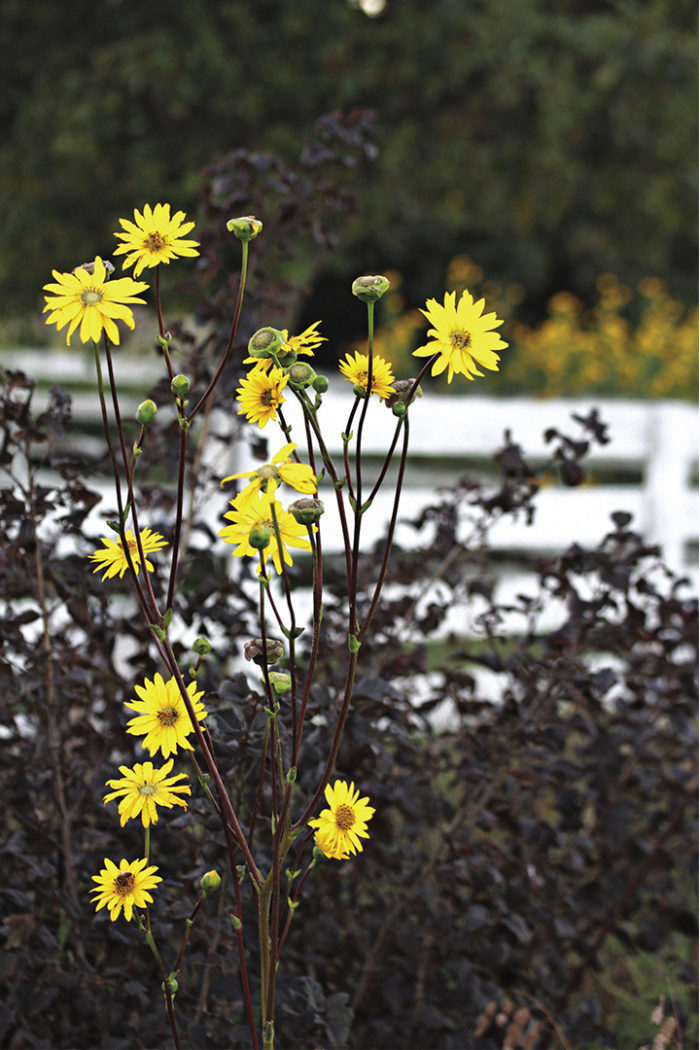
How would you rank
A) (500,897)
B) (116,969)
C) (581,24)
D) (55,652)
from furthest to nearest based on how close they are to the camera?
(581,24), (500,897), (55,652), (116,969)

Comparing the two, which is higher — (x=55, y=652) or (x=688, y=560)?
(x=688, y=560)

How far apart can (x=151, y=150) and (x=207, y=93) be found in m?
0.40

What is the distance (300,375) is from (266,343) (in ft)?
0.14

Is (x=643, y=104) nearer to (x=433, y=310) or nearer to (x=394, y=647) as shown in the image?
(x=394, y=647)

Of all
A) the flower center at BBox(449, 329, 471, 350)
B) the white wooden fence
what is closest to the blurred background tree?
the white wooden fence

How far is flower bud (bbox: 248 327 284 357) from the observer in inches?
34.3

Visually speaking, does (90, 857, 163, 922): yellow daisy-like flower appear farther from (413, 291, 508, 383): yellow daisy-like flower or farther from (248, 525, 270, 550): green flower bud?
(413, 291, 508, 383): yellow daisy-like flower

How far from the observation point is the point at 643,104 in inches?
224

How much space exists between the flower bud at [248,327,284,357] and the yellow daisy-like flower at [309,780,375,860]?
1.20 ft

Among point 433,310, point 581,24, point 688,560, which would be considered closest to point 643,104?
point 581,24

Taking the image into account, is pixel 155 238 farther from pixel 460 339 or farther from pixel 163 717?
pixel 163 717

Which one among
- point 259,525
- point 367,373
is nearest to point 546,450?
point 367,373

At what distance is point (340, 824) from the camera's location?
0.95 meters

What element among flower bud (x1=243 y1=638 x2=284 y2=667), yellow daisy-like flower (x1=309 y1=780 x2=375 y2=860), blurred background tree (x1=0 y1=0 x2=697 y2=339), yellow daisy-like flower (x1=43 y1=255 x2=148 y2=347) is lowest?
yellow daisy-like flower (x1=309 y1=780 x2=375 y2=860)
